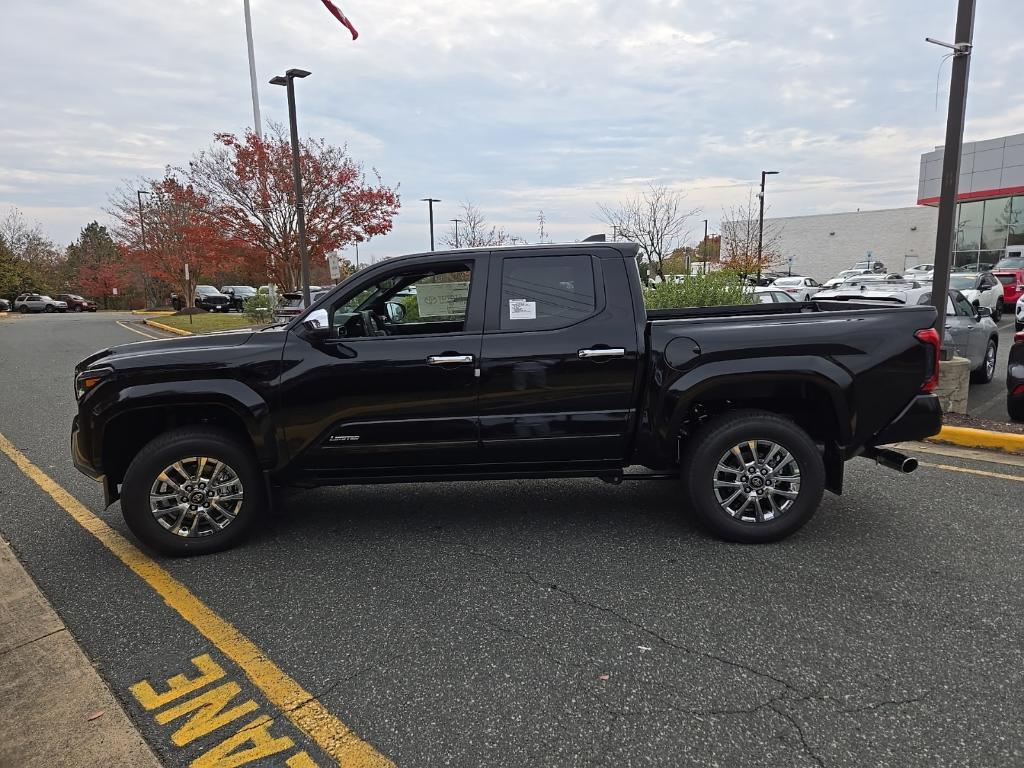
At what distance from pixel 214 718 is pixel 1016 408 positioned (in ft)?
26.1

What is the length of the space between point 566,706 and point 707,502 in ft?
5.99

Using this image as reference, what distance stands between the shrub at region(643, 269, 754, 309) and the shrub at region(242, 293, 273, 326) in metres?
15.6

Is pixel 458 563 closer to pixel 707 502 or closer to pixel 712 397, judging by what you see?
pixel 707 502

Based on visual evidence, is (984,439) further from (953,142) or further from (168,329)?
(168,329)

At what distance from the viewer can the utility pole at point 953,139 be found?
695 cm

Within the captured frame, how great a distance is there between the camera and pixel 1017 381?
22.7 ft

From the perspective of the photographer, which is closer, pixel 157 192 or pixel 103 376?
pixel 103 376

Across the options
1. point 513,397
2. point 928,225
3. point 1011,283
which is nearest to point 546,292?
point 513,397

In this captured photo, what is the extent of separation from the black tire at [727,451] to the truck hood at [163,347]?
2939mm

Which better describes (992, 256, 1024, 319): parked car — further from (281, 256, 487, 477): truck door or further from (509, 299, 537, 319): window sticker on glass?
(281, 256, 487, 477): truck door

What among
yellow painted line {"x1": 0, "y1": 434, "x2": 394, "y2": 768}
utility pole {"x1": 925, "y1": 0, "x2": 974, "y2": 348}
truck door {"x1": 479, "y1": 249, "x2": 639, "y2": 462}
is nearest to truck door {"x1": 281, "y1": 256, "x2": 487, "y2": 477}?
truck door {"x1": 479, "y1": 249, "x2": 639, "y2": 462}

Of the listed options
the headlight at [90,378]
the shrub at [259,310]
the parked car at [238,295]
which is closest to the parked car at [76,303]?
the parked car at [238,295]

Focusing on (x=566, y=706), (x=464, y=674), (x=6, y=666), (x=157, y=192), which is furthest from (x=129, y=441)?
(x=157, y=192)

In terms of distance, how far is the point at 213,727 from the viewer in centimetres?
256
